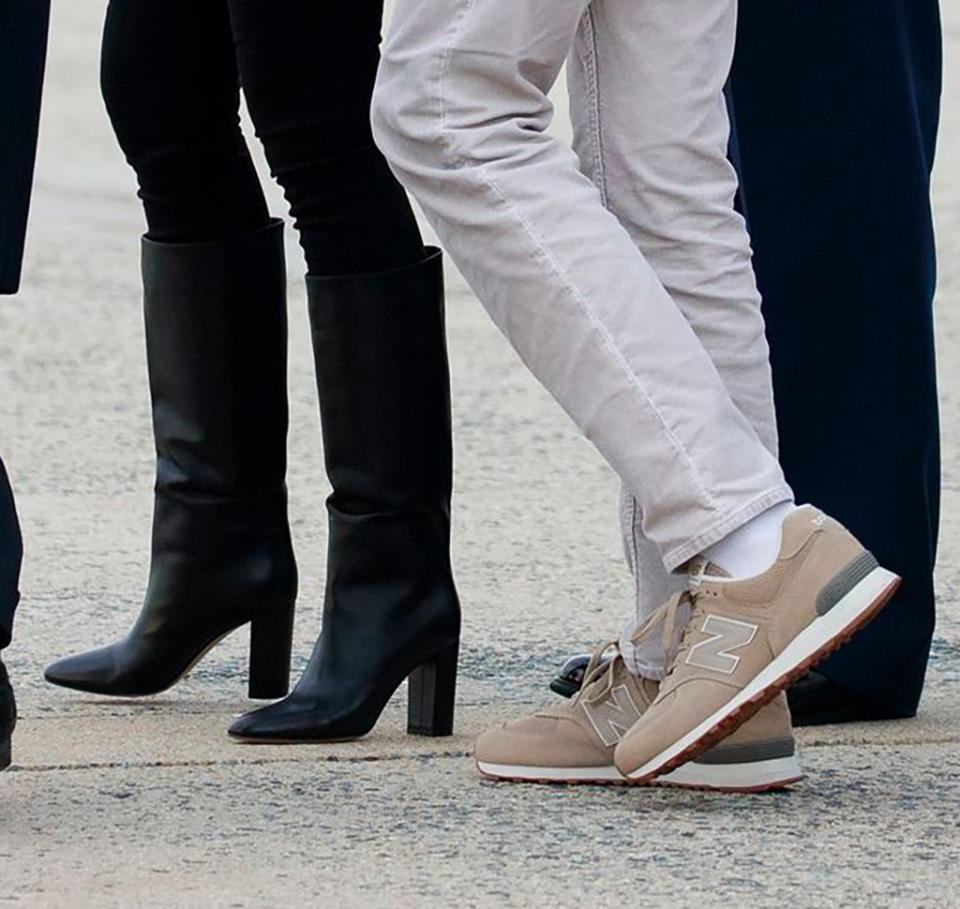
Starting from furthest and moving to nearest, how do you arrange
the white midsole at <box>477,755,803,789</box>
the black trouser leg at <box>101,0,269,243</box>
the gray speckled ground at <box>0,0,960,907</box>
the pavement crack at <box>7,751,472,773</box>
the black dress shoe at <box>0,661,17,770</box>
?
the black trouser leg at <box>101,0,269,243</box> < the pavement crack at <box>7,751,472,773</box> < the white midsole at <box>477,755,803,789</box> < the black dress shoe at <box>0,661,17,770</box> < the gray speckled ground at <box>0,0,960,907</box>

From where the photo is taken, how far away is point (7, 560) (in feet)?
6.77

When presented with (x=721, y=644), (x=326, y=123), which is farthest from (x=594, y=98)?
(x=721, y=644)

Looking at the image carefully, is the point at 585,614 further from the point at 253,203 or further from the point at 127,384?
the point at 127,384

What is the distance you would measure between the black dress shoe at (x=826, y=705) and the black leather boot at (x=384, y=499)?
1.18ft

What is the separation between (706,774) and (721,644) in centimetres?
17

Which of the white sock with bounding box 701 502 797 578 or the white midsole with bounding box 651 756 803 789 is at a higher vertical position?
the white sock with bounding box 701 502 797 578

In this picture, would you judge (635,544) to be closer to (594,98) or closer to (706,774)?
(706,774)

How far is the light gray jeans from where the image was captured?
2.07 m

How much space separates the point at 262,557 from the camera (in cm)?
265

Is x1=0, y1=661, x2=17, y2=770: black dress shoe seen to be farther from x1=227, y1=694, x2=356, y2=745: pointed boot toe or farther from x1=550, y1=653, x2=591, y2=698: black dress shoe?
x1=550, y1=653, x2=591, y2=698: black dress shoe

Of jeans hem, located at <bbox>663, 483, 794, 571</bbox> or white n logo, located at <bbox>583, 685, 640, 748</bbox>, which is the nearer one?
jeans hem, located at <bbox>663, 483, 794, 571</bbox>

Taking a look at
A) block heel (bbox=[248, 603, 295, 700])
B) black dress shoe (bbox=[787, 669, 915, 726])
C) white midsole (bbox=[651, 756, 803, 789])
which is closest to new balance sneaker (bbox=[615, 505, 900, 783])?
white midsole (bbox=[651, 756, 803, 789])

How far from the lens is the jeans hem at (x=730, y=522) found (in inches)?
81.0

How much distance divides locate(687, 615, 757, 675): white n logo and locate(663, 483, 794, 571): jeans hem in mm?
60
